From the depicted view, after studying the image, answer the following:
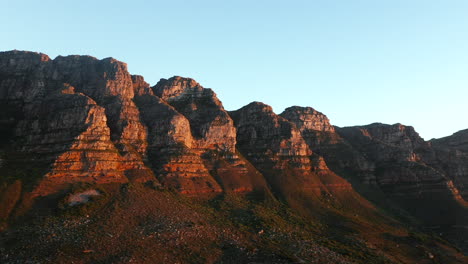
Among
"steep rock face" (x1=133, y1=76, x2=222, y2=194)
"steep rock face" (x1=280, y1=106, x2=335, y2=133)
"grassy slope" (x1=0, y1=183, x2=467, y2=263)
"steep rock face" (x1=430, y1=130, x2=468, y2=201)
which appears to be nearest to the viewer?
"grassy slope" (x1=0, y1=183, x2=467, y2=263)

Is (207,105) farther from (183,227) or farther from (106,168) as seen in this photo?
(183,227)

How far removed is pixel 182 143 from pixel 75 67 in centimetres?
4713

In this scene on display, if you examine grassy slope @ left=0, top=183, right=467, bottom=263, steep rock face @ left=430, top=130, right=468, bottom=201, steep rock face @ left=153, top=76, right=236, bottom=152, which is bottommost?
grassy slope @ left=0, top=183, right=467, bottom=263

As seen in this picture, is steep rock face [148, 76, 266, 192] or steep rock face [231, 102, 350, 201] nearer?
steep rock face [148, 76, 266, 192]

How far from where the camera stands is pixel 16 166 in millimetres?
82938

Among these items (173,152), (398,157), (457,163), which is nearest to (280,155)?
(173,152)

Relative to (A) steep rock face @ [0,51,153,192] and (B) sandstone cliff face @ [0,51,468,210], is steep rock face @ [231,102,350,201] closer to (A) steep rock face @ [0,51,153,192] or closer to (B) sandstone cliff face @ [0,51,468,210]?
(B) sandstone cliff face @ [0,51,468,210]

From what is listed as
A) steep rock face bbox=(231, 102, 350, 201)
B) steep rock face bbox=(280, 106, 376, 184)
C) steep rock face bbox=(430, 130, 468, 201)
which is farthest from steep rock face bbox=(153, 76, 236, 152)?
steep rock face bbox=(430, 130, 468, 201)

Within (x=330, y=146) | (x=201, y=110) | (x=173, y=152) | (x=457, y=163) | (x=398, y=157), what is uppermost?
(x=201, y=110)

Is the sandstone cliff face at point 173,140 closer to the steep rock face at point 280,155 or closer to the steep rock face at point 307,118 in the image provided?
the steep rock face at point 280,155

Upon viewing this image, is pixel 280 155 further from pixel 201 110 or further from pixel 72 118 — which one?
pixel 72 118

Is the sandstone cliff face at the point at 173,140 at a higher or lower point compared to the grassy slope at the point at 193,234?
higher

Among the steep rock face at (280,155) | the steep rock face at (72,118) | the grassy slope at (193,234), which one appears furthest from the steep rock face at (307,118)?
the steep rock face at (72,118)

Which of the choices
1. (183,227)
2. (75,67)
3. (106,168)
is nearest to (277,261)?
(183,227)
